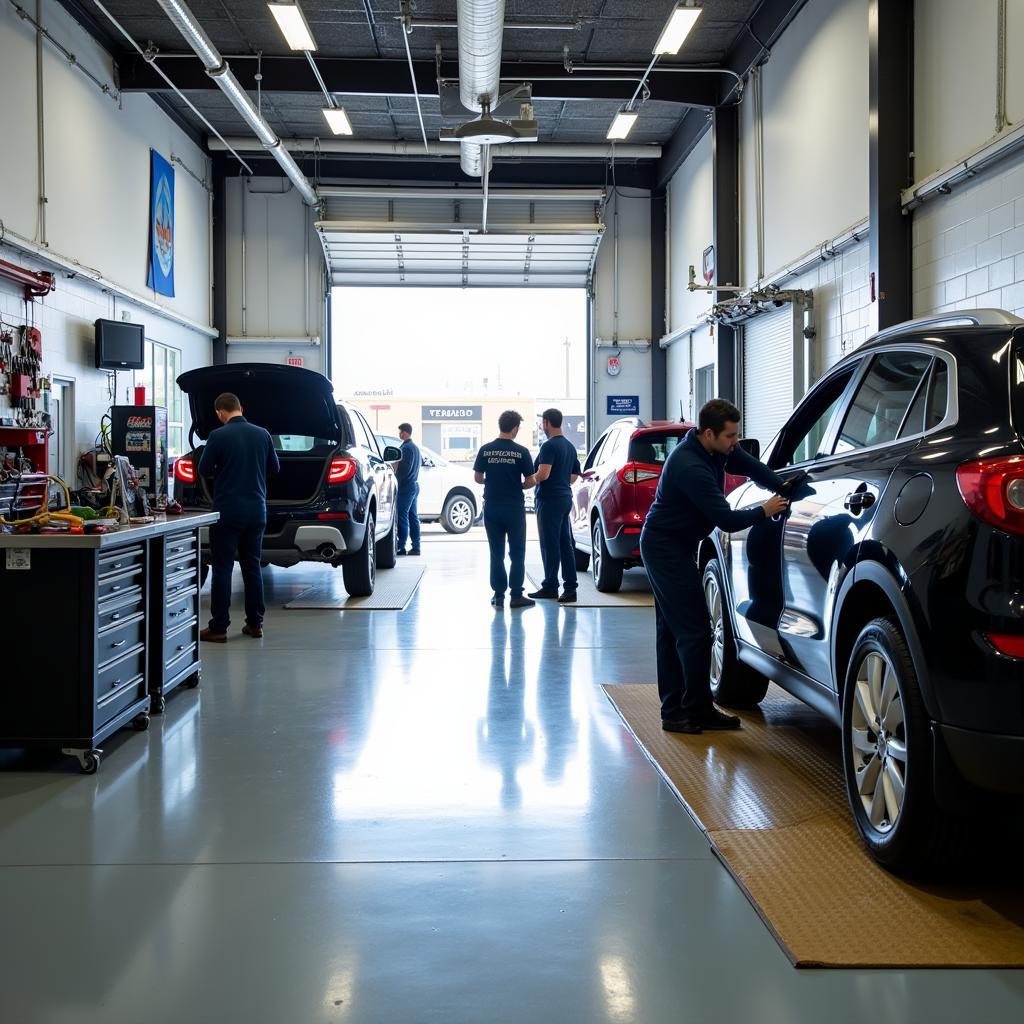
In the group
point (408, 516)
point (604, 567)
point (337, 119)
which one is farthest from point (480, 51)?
point (408, 516)

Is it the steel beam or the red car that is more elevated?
the steel beam

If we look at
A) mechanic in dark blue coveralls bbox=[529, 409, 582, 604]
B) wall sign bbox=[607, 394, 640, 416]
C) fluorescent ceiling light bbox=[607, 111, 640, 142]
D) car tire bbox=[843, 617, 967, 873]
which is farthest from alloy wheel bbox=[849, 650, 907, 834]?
wall sign bbox=[607, 394, 640, 416]

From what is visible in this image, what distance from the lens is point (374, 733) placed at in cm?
471

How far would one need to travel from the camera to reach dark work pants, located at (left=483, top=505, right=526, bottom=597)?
886 centimetres

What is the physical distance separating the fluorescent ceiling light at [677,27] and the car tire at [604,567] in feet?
17.1

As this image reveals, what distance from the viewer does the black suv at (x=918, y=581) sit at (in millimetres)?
2488

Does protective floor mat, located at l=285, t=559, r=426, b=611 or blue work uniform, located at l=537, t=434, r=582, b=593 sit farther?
blue work uniform, located at l=537, t=434, r=582, b=593

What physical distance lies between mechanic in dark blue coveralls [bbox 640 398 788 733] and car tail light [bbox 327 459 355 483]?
4216 millimetres

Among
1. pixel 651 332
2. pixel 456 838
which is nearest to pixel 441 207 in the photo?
pixel 651 332

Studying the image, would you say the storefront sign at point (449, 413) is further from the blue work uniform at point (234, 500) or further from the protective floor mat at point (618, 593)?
the blue work uniform at point (234, 500)

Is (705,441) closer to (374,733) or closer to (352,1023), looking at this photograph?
(374,733)

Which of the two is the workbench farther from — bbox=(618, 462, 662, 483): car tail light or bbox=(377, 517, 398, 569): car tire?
bbox=(377, 517, 398, 569): car tire

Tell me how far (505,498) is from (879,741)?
237 inches

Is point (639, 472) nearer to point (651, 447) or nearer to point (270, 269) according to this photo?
point (651, 447)
